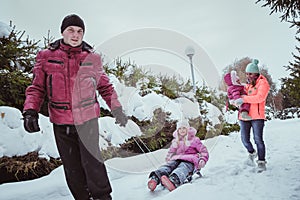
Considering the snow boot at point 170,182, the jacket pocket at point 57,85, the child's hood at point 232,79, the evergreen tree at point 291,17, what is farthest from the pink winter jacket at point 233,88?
the jacket pocket at point 57,85

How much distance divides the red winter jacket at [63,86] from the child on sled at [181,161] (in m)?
0.47

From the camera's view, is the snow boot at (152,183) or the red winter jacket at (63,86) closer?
the red winter jacket at (63,86)

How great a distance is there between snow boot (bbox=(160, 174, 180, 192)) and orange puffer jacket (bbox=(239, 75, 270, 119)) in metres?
0.62

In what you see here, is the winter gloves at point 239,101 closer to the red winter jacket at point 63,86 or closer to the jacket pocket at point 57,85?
the red winter jacket at point 63,86

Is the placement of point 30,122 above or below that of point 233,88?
below

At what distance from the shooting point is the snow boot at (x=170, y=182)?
120 cm

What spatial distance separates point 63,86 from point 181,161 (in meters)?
0.79

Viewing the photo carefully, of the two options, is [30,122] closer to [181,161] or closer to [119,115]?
[119,115]

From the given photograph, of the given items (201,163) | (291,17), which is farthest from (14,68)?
(291,17)

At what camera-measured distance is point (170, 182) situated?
122 centimetres

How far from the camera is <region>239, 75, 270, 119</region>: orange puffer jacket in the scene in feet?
4.83

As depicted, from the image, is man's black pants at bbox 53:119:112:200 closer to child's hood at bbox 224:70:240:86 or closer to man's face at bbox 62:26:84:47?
man's face at bbox 62:26:84:47

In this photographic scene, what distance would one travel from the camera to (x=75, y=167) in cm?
99

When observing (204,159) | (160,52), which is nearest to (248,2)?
(160,52)
